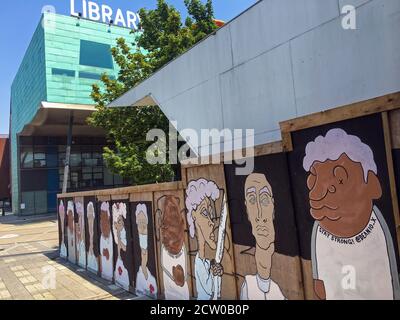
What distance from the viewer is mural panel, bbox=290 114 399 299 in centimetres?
339

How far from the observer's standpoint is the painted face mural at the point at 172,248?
20.4ft

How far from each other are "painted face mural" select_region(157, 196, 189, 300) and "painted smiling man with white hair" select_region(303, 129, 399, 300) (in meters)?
2.67

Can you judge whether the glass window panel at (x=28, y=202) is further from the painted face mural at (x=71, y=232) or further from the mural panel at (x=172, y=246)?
the mural panel at (x=172, y=246)

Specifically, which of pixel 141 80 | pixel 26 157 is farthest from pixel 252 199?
pixel 26 157

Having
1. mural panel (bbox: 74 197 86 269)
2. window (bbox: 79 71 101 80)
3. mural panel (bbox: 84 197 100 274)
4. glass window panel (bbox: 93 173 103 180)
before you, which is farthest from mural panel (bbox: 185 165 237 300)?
glass window panel (bbox: 93 173 103 180)

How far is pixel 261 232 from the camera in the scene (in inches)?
186

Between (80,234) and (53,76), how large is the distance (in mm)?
25522

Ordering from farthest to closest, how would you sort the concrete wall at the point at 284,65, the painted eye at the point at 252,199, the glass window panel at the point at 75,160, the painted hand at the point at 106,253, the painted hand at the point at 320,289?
the glass window panel at the point at 75,160
the painted hand at the point at 106,253
the concrete wall at the point at 284,65
the painted eye at the point at 252,199
the painted hand at the point at 320,289

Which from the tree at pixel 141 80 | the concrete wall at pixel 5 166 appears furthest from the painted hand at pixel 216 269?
the concrete wall at pixel 5 166

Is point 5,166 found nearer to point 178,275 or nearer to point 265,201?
point 178,275

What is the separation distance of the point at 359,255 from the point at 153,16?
17.8 metres

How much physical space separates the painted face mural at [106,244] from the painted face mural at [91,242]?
1.92 ft

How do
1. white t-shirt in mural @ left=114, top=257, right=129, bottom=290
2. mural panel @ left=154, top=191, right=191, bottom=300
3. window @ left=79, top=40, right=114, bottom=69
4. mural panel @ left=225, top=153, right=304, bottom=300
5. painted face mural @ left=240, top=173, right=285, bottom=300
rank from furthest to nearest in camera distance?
window @ left=79, top=40, right=114, bottom=69
white t-shirt in mural @ left=114, top=257, right=129, bottom=290
mural panel @ left=154, top=191, right=191, bottom=300
painted face mural @ left=240, top=173, right=285, bottom=300
mural panel @ left=225, top=153, right=304, bottom=300

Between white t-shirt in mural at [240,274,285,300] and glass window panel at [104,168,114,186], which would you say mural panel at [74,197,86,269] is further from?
glass window panel at [104,168,114,186]
